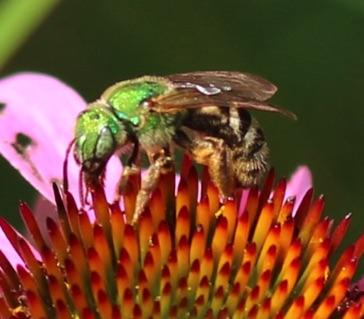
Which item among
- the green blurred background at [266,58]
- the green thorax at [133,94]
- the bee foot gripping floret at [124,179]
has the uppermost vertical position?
the green blurred background at [266,58]

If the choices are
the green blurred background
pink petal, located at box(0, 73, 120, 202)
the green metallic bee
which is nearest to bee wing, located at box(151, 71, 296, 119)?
the green metallic bee

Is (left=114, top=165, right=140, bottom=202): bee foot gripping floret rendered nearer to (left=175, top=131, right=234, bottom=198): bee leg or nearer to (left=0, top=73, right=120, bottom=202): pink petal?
(left=175, top=131, right=234, bottom=198): bee leg

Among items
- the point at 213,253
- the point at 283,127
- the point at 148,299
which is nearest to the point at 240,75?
the point at 213,253

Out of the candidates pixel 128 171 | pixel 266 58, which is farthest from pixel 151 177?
pixel 266 58

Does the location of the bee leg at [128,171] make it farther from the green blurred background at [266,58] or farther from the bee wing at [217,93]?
the green blurred background at [266,58]

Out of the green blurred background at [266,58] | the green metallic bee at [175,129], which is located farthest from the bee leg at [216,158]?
the green blurred background at [266,58]

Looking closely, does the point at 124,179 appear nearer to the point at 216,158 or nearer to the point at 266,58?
the point at 216,158

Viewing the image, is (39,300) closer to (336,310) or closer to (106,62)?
(336,310)
